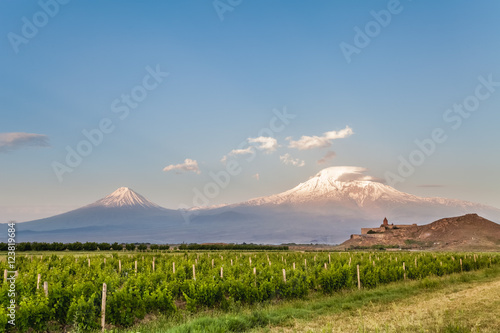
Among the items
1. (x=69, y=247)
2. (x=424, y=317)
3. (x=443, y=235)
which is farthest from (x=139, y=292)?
(x=443, y=235)

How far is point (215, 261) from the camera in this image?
31.0 metres

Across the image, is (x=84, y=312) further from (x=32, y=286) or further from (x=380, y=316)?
(x=380, y=316)

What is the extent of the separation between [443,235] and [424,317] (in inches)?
5027

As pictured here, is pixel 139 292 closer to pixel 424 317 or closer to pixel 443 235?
pixel 424 317

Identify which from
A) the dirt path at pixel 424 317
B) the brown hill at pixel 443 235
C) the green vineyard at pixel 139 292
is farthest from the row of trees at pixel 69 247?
the brown hill at pixel 443 235

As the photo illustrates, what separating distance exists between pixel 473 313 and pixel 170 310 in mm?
11896

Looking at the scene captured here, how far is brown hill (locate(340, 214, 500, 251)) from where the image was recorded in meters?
114

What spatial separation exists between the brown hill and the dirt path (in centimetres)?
9886

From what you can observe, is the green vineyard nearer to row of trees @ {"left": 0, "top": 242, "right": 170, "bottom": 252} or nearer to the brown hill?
row of trees @ {"left": 0, "top": 242, "right": 170, "bottom": 252}

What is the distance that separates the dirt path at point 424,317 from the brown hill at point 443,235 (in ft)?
324

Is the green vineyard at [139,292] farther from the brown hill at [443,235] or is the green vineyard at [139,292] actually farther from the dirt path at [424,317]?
the brown hill at [443,235]

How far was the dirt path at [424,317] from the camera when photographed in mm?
11852

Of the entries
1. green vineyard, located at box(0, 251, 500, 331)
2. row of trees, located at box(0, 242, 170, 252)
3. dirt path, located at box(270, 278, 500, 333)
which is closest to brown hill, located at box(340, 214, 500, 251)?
row of trees, located at box(0, 242, 170, 252)

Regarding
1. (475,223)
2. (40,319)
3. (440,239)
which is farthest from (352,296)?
(475,223)
